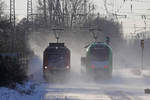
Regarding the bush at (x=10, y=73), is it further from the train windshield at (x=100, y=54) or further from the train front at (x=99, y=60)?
the train windshield at (x=100, y=54)

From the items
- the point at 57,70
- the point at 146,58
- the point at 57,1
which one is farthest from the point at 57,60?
the point at 146,58

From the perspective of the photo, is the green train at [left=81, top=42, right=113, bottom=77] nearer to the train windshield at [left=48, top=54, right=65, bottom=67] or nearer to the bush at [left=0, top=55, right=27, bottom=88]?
the train windshield at [left=48, top=54, right=65, bottom=67]

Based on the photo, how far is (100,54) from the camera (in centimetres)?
4034

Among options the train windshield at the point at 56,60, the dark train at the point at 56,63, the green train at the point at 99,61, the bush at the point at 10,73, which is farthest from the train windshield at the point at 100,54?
the bush at the point at 10,73

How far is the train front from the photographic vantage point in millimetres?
39750

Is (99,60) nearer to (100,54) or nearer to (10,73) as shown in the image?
(100,54)

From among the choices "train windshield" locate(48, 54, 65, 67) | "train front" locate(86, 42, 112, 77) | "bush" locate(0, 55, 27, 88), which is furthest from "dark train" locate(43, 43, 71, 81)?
"bush" locate(0, 55, 27, 88)

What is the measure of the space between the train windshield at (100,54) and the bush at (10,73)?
32.5 ft

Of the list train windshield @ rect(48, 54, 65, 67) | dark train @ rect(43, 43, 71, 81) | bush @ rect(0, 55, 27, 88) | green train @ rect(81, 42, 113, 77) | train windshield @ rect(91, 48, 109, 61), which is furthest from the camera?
train windshield @ rect(91, 48, 109, 61)

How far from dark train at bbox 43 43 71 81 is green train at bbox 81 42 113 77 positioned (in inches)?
81.1

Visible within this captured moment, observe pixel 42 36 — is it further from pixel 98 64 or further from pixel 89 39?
pixel 98 64

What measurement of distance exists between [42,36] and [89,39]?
6772mm

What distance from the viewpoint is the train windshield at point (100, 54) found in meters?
40.2

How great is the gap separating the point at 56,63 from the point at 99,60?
339cm
